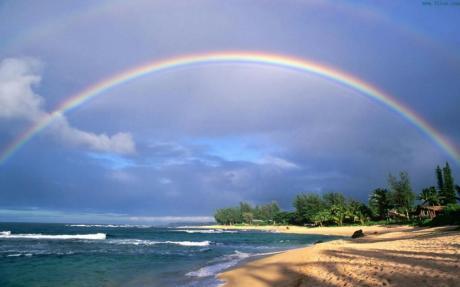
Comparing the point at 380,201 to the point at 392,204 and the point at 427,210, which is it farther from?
the point at 427,210

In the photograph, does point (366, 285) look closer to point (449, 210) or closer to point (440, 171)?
point (449, 210)

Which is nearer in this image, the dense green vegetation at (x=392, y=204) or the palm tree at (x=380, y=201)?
Answer: the dense green vegetation at (x=392, y=204)

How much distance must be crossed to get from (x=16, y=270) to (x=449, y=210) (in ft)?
149

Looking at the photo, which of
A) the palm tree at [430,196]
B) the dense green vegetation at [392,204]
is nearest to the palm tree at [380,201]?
the dense green vegetation at [392,204]

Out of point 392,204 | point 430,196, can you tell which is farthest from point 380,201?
point 430,196

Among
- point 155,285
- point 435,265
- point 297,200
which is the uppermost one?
point 297,200

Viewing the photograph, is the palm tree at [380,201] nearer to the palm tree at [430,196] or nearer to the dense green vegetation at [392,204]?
the dense green vegetation at [392,204]

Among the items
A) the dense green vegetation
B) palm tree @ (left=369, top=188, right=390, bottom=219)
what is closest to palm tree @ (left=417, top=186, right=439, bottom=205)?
the dense green vegetation

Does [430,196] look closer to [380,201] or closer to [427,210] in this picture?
[427,210]

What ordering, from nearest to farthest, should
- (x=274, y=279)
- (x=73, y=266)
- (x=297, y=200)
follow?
(x=274, y=279) < (x=73, y=266) < (x=297, y=200)

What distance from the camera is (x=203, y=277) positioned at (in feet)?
74.0

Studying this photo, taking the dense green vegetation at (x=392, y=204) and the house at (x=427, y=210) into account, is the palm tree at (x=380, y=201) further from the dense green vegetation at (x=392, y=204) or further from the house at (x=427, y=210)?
the house at (x=427, y=210)

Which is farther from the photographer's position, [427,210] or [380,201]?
[380,201]

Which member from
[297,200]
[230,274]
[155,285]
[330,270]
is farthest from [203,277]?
[297,200]
